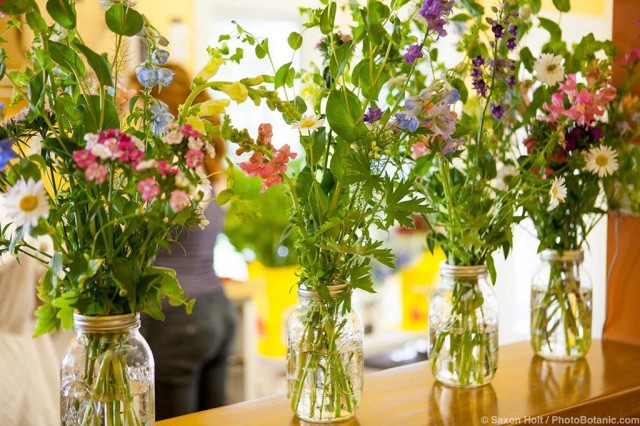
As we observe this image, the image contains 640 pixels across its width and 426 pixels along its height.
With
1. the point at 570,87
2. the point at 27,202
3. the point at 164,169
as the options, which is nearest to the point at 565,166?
the point at 570,87

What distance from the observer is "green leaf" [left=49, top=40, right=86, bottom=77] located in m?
0.88

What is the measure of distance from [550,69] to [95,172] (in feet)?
2.41

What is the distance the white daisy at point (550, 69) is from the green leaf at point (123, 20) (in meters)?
0.63

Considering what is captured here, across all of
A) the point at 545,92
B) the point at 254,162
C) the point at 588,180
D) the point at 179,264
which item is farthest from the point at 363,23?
the point at 179,264

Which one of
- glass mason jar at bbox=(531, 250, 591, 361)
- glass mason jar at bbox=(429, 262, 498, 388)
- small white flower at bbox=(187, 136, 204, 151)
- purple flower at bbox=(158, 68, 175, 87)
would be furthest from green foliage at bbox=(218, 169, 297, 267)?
small white flower at bbox=(187, 136, 204, 151)

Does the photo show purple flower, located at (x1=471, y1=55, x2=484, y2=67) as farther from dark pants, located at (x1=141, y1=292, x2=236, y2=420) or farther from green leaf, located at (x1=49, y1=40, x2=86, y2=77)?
dark pants, located at (x1=141, y1=292, x2=236, y2=420)

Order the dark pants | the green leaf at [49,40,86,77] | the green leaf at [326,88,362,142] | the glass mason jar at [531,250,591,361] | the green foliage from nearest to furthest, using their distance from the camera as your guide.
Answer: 1. the green leaf at [49,40,86,77]
2. the green leaf at [326,88,362,142]
3. the glass mason jar at [531,250,591,361]
4. the dark pants
5. the green foliage

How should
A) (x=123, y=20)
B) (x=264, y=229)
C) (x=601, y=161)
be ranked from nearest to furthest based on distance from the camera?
1. (x=123, y=20)
2. (x=601, y=161)
3. (x=264, y=229)

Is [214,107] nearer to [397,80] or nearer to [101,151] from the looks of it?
[101,151]

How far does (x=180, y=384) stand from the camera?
209cm

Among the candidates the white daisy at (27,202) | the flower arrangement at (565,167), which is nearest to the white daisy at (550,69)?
the flower arrangement at (565,167)

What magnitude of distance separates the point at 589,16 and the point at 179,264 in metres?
1.77

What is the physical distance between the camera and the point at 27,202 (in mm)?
780

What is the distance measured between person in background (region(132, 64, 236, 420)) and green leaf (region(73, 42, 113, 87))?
3.50 ft
